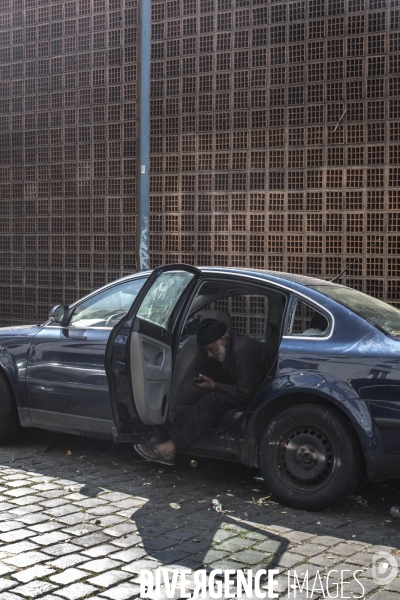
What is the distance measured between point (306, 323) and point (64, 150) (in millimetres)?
8249

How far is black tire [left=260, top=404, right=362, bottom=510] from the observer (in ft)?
17.7

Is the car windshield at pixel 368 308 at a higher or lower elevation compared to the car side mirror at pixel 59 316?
higher

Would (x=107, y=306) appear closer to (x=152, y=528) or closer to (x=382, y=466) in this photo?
(x=152, y=528)

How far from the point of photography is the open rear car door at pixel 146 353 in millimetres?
5902

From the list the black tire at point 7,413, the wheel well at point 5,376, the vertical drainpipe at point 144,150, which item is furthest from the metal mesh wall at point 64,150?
the black tire at point 7,413

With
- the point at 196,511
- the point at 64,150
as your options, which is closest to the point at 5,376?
the point at 196,511

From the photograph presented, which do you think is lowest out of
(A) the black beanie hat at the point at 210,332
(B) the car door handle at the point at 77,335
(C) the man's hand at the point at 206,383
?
(C) the man's hand at the point at 206,383

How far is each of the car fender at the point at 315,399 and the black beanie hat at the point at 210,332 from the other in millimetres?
837

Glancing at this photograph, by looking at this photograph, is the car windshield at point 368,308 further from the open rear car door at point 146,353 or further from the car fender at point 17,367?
the car fender at point 17,367

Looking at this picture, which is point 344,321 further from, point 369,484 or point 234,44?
point 234,44

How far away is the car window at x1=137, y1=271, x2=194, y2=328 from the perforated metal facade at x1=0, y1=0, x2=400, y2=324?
181 inches

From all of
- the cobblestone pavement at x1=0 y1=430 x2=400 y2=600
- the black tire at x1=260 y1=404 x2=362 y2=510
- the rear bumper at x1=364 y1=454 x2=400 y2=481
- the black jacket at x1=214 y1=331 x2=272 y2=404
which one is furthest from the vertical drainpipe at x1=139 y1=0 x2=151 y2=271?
the rear bumper at x1=364 y1=454 x2=400 y2=481

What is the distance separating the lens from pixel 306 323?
229 inches

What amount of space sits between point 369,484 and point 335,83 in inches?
238
